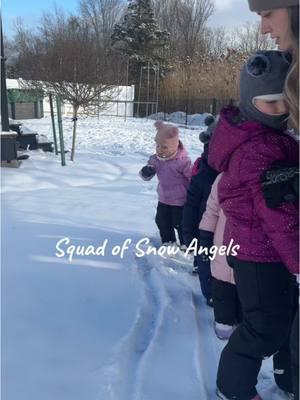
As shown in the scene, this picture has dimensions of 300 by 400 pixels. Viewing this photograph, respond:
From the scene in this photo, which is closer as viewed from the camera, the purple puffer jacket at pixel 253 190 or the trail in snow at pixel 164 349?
the purple puffer jacket at pixel 253 190

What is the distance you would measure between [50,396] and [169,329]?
73 centimetres

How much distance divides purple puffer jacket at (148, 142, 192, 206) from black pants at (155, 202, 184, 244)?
0.05 metres

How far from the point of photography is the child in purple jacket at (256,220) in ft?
4.43

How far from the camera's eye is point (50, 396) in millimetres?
1673

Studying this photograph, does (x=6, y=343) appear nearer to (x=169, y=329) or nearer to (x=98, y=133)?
(x=169, y=329)

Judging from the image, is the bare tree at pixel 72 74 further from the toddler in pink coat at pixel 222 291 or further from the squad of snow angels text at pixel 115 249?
the toddler in pink coat at pixel 222 291

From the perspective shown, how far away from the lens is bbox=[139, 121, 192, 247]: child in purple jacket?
336 centimetres

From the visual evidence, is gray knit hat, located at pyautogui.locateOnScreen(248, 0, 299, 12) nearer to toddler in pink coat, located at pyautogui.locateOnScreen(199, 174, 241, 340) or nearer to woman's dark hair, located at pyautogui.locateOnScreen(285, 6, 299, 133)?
woman's dark hair, located at pyautogui.locateOnScreen(285, 6, 299, 133)

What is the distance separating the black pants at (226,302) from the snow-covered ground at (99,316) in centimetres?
19

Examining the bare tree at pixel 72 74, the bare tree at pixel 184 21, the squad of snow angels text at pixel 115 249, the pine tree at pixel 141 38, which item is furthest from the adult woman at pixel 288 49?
the bare tree at pixel 184 21

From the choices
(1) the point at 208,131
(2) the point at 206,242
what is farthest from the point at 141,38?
(2) the point at 206,242

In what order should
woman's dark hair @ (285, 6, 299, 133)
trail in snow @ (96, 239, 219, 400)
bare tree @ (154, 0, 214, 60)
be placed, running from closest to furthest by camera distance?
woman's dark hair @ (285, 6, 299, 133)
trail in snow @ (96, 239, 219, 400)
bare tree @ (154, 0, 214, 60)

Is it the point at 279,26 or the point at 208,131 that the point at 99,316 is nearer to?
the point at 208,131

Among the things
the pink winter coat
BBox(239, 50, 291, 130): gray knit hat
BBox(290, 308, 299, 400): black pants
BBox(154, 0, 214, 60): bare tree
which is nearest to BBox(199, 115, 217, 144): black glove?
the pink winter coat
